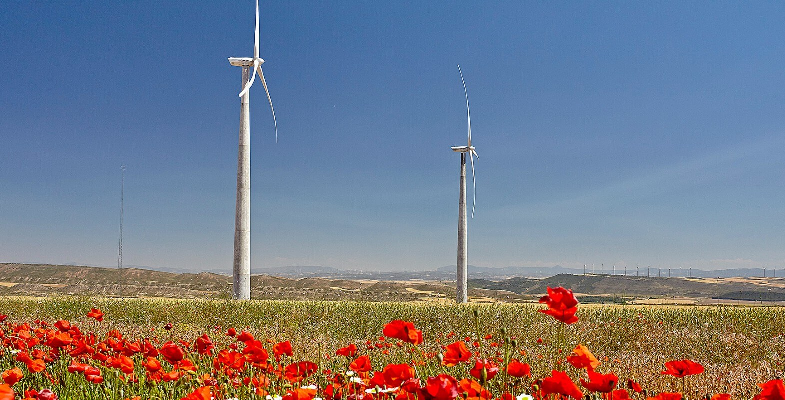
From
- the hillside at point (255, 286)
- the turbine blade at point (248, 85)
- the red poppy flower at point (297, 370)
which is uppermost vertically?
the turbine blade at point (248, 85)

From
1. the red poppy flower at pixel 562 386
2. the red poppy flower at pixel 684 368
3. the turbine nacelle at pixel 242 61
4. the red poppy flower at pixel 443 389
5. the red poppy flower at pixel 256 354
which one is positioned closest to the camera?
the red poppy flower at pixel 443 389

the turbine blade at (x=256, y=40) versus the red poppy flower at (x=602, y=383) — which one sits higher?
the turbine blade at (x=256, y=40)

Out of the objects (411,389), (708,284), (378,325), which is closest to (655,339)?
(378,325)

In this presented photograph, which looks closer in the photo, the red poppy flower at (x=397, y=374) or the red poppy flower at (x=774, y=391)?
the red poppy flower at (x=774, y=391)

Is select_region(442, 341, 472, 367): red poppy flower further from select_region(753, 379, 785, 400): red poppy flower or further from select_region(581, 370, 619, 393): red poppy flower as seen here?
select_region(753, 379, 785, 400): red poppy flower

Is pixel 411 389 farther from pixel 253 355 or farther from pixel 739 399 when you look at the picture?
pixel 739 399

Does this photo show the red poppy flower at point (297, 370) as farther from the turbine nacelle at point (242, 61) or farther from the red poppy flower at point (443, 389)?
the turbine nacelle at point (242, 61)

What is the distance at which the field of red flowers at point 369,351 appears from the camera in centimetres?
414

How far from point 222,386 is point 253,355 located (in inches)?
52.0

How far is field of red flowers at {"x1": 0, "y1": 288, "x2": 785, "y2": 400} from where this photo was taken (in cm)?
414

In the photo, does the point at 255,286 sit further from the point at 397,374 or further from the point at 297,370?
the point at 397,374

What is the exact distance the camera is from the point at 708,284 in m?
137

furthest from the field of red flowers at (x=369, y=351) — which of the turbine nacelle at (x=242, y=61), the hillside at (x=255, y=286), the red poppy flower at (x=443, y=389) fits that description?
the hillside at (x=255, y=286)

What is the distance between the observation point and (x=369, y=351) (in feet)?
35.8
